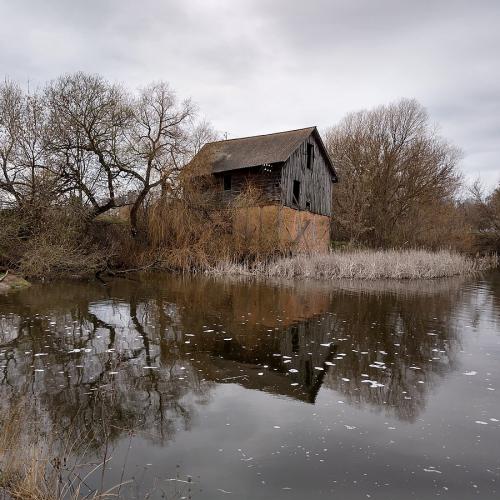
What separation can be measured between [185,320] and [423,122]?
3435 cm

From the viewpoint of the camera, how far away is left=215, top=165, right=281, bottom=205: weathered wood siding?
88.3ft

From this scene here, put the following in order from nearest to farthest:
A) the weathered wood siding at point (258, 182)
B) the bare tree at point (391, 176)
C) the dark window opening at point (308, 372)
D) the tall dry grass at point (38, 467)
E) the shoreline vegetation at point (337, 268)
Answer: the tall dry grass at point (38, 467), the dark window opening at point (308, 372), the shoreline vegetation at point (337, 268), the weathered wood siding at point (258, 182), the bare tree at point (391, 176)

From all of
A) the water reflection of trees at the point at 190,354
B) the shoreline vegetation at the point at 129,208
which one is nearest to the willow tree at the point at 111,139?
the shoreline vegetation at the point at 129,208

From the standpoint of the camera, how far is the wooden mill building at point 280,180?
84.9 ft

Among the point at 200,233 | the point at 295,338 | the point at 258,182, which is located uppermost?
the point at 258,182

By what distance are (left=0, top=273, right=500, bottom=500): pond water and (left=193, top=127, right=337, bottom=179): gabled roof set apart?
17222 millimetres

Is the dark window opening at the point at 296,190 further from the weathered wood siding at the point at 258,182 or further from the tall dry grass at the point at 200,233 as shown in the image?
the tall dry grass at the point at 200,233

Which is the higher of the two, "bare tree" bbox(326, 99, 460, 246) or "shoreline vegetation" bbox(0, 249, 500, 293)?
"bare tree" bbox(326, 99, 460, 246)

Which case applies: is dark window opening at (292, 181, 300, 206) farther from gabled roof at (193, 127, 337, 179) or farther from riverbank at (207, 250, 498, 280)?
riverbank at (207, 250, 498, 280)

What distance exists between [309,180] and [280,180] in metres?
3.54

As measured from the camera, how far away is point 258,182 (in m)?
27.5

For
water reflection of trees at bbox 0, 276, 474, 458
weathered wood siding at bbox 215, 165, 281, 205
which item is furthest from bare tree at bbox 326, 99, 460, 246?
water reflection of trees at bbox 0, 276, 474, 458

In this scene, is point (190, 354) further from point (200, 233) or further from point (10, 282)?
point (200, 233)

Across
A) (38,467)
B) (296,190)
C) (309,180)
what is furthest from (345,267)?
(38,467)
